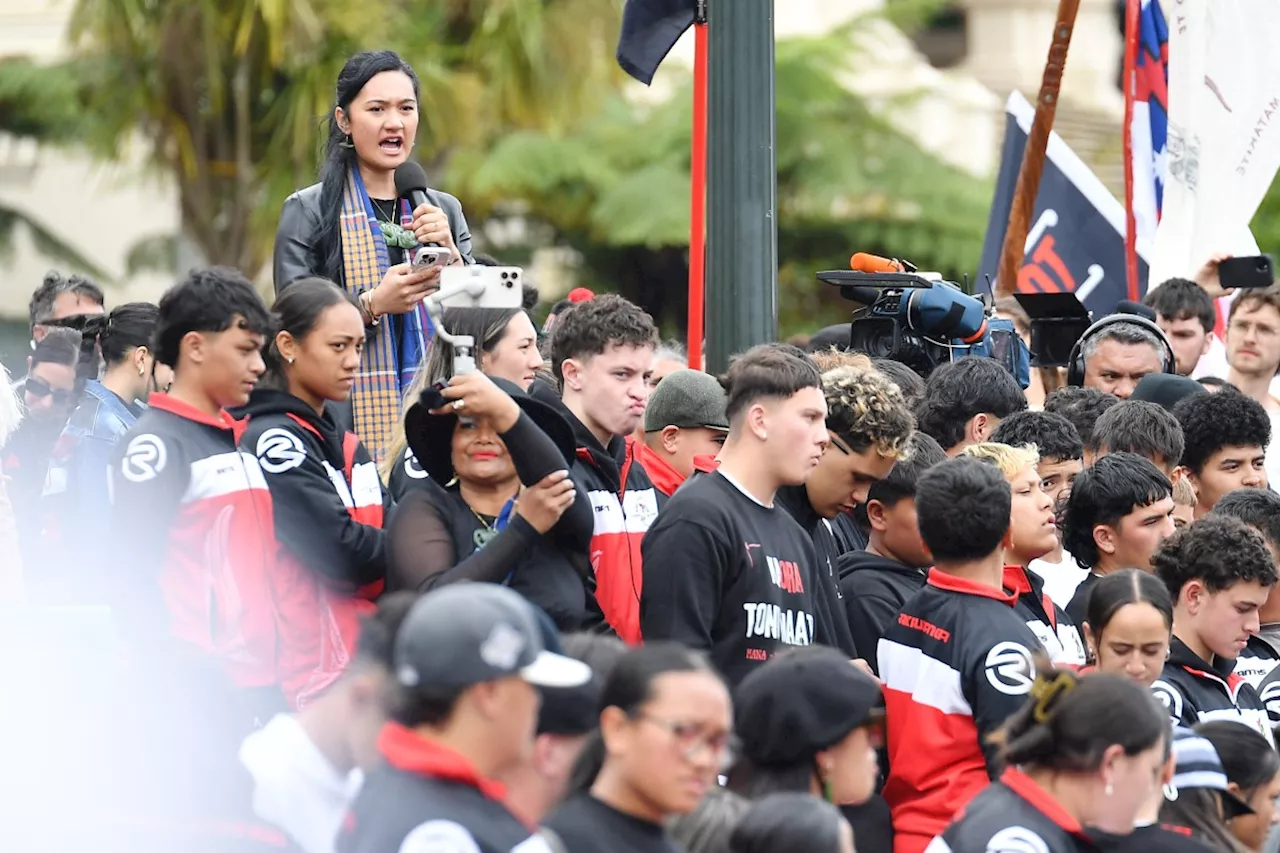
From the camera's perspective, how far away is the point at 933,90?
2684 centimetres

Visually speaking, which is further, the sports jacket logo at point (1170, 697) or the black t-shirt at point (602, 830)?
the sports jacket logo at point (1170, 697)

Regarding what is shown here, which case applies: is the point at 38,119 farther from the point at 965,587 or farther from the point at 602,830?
the point at 602,830

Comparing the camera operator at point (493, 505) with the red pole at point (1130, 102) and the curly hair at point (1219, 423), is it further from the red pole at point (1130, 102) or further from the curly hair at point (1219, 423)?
the red pole at point (1130, 102)

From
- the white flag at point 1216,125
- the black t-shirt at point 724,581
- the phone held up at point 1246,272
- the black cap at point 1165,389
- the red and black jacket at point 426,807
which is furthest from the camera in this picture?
the white flag at point 1216,125

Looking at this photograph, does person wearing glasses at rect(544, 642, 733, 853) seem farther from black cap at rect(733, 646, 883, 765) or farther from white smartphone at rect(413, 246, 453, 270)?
white smartphone at rect(413, 246, 453, 270)

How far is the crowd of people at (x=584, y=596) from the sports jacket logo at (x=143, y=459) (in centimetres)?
1

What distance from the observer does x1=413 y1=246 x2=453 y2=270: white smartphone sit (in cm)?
596

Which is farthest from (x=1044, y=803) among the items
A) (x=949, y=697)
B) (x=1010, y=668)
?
(x=949, y=697)

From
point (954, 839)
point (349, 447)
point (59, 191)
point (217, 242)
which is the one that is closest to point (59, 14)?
point (59, 191)

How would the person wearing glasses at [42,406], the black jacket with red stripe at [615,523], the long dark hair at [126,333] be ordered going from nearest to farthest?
1. the black jacket with red stripe at [615,523]
2. the long dark hair at [126,333]
3. the person wearing glasses at [42,406]

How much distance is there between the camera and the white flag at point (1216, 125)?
10.8 metres

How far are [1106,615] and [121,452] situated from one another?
259cm

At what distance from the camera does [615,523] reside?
586cm

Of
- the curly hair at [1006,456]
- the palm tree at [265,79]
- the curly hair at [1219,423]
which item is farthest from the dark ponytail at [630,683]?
the palm tree at [265,79]
